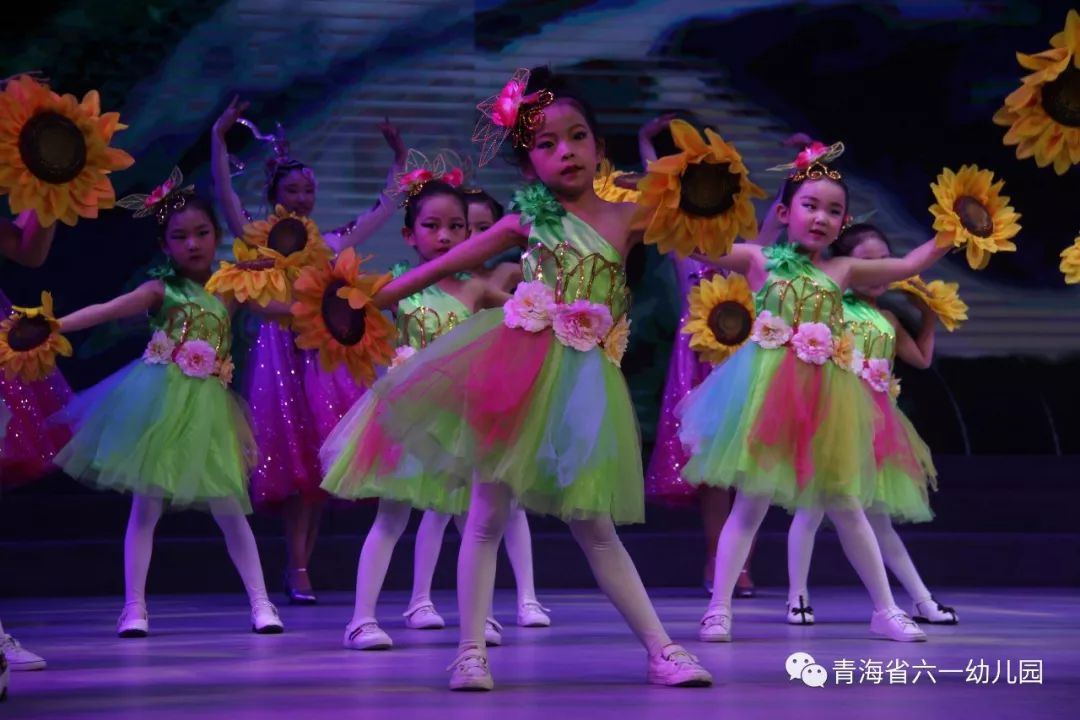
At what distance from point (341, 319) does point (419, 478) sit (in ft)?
2.40

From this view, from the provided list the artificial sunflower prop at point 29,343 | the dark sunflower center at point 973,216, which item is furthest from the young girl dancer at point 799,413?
the artificial sunflower prop at point 29,343

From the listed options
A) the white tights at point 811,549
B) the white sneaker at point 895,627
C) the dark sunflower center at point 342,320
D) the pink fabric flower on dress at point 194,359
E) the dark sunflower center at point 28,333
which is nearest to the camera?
the dark sunflower center at point 342,320

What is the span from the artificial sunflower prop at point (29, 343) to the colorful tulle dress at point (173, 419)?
21 cm

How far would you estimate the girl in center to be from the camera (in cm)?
320

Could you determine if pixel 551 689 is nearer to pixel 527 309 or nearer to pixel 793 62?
pixel 527 309

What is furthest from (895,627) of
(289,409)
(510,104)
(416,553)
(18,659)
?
(289,409)

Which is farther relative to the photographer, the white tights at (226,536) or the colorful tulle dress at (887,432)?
the colorful tulle dress at (887,432)

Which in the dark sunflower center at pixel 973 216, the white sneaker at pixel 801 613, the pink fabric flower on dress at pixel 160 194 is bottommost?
the white sneaker at pixel 801 613

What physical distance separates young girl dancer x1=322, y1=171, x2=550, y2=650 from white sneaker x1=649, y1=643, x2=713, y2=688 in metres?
0.84

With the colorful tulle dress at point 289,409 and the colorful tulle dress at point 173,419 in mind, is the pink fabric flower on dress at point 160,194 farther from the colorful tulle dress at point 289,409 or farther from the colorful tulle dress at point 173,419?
the colorful tulle dress at point 289,409

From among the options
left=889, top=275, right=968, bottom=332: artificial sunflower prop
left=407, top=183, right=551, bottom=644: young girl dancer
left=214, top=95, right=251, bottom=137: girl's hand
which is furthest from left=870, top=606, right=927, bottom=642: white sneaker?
left=214, top=95, right=251, bottom=137: girl's hand

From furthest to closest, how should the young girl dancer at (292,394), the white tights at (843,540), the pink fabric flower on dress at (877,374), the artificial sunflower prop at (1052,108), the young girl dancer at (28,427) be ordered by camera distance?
the young girl dancer at (292,394) < the young girl dancer at (28,427) < the pink fabric flower on dress at (877,374) < the white tights at (843,540) < the artificial sunflower prop at (1052,108)

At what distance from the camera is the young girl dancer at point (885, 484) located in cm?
474

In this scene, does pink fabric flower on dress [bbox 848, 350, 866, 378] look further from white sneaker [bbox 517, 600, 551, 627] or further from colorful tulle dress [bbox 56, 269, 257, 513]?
colorful tulle dress [bbox 56, 269, 257, 513]
